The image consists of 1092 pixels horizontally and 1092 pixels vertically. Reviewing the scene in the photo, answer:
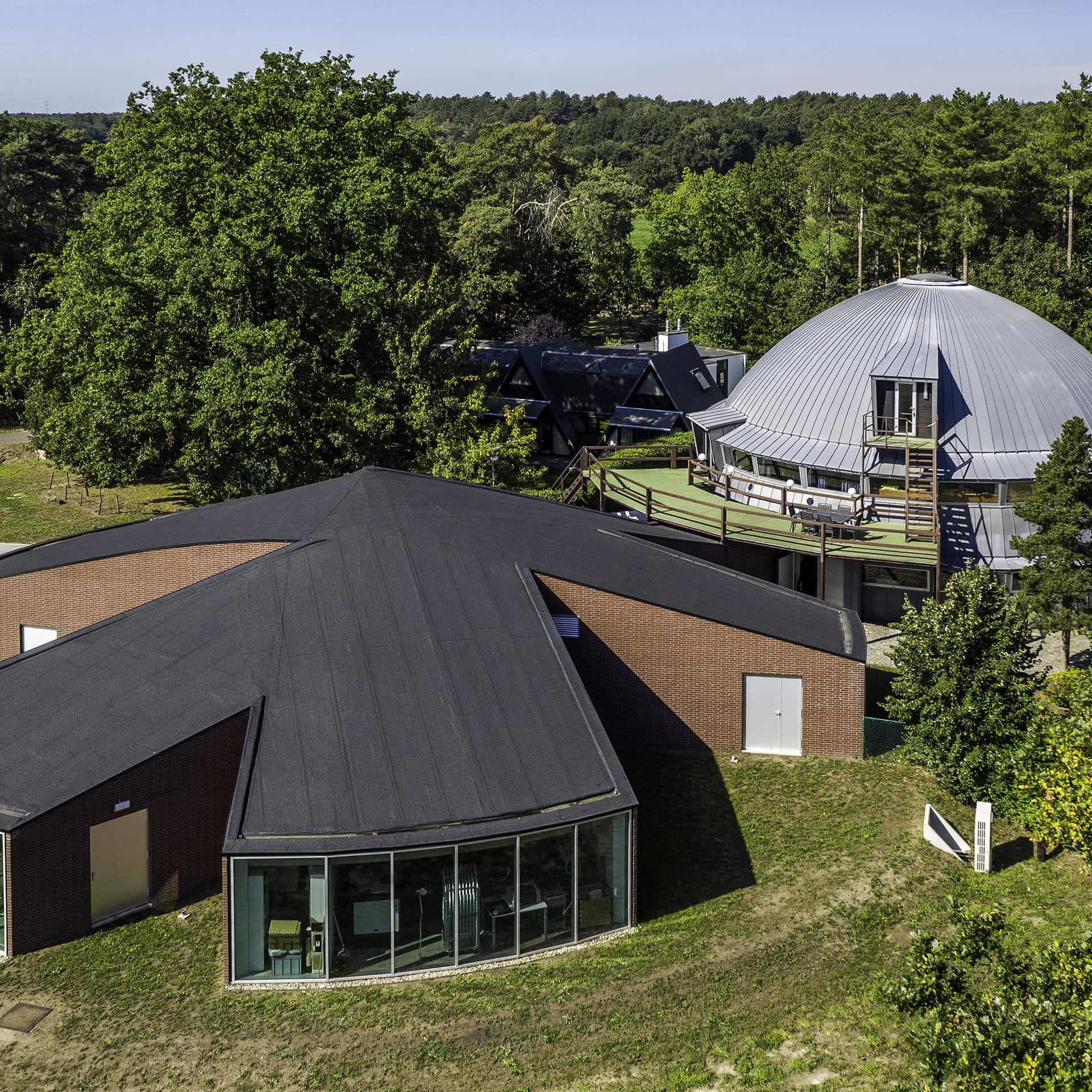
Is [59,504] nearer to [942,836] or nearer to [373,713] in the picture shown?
[373,713]

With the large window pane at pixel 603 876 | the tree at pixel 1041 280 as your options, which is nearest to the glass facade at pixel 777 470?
the large window pane at pixel 603 876

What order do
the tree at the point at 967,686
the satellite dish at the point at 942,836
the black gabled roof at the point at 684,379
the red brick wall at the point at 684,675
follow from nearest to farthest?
the satellite dish at the point at 942,836
the tree at the point at 967,686
the red brick wall at the point at 684,675
the black gabled roof at the point at 684,379

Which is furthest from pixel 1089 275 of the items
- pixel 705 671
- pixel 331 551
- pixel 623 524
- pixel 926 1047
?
pixel 926 1047

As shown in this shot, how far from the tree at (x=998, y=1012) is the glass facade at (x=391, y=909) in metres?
8.99

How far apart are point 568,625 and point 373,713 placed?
7955 mm

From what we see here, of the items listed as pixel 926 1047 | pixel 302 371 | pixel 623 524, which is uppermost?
pixel 302 371

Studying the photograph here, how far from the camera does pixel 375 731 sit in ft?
84.6

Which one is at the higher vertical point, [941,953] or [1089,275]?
Answer: [1089,275]

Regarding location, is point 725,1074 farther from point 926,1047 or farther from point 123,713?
point 123,713

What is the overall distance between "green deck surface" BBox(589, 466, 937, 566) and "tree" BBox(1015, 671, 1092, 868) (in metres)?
14.3

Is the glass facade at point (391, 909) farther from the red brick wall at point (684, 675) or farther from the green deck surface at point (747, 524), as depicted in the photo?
the green deck surface at point (747, 524)

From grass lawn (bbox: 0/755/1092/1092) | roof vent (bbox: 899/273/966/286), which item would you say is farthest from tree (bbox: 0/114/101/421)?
grass lawn (bbox: 0/755/1092/1092)

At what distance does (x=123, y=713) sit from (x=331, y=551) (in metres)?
7.31

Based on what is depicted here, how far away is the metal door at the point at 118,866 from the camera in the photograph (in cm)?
2459
